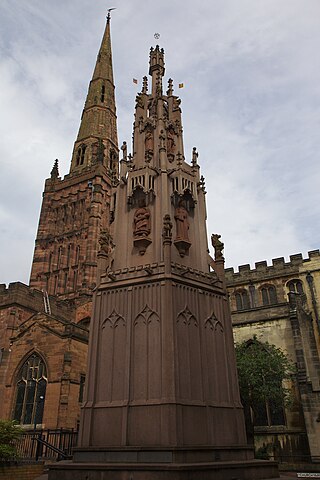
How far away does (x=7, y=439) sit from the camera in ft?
38.0

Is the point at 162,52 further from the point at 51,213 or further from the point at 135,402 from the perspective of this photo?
the point at 51,213

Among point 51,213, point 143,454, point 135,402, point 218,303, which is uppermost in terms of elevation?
point 51,213

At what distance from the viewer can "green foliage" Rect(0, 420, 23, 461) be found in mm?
10781

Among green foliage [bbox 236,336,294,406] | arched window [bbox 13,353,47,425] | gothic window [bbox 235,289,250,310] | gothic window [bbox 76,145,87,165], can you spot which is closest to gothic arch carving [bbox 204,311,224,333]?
green foliage [bbox 236,336,294,406]

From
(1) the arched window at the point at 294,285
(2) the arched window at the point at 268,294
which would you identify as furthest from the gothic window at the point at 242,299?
(1) the arched window at the point at 294,285

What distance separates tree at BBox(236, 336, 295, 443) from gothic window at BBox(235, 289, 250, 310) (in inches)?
474

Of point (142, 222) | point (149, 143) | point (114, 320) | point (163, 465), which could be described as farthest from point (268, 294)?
point (163, 465)

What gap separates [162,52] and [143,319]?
Answer: 422 inches

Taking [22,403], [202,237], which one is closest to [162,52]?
[202,237]

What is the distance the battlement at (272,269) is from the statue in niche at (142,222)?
25.3 meters

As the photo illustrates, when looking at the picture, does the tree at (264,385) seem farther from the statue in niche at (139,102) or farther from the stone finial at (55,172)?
the stone finial at (55,172)

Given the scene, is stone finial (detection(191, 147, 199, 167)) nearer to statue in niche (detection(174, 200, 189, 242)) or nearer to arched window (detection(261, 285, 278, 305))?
statue in niche (detection(174, 200, 189, 242))

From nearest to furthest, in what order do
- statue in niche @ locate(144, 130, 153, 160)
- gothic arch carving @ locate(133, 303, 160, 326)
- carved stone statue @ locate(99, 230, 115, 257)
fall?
gothic arch carving @ locate(133, 303, 160, 326) → carved stone statue @ locate(99, 230, 115, 257) → statue in niche @ locate(144, 130, 153, 160)

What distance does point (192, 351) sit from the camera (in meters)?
8.98
